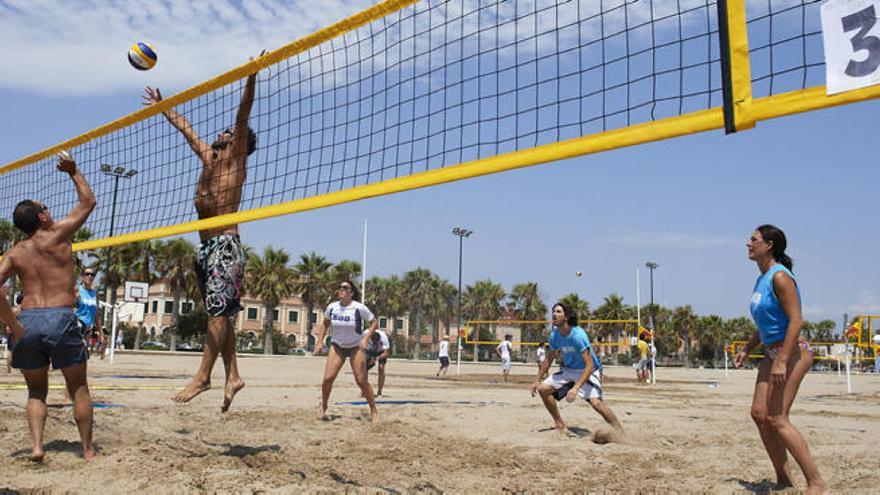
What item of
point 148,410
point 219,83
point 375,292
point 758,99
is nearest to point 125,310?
point 148,410

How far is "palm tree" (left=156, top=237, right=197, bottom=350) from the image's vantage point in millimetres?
45781

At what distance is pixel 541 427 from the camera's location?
7070mm

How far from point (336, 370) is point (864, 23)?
5.95m

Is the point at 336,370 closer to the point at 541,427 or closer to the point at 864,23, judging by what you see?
the point at 541,427

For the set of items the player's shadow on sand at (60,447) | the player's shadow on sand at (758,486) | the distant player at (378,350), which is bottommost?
the player's shadow on sand at (758,486)

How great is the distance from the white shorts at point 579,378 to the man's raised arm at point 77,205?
4.31 m

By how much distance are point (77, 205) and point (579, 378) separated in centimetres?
455

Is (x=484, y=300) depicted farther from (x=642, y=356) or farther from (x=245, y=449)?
(x=245, y=449)

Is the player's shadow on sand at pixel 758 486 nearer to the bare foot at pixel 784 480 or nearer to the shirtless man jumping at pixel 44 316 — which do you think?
the bare foot at pixel 784 480

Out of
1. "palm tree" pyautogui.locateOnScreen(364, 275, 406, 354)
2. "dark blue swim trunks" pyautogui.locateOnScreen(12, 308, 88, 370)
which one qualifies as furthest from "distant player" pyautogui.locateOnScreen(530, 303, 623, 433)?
"palm tree" pyautogui.locateOnScreen(364, 275, 406, 354)

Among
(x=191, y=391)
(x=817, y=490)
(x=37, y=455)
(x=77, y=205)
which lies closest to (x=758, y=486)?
(x=817, y=490)

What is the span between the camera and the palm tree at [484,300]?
7125cm

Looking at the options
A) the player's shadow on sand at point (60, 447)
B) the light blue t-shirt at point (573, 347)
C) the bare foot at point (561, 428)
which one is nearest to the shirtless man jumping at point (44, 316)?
the player's shadow on sand at point (60, 447)

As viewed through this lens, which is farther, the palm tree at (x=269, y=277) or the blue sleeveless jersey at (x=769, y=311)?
the palm tree at (x=269, y=277)
